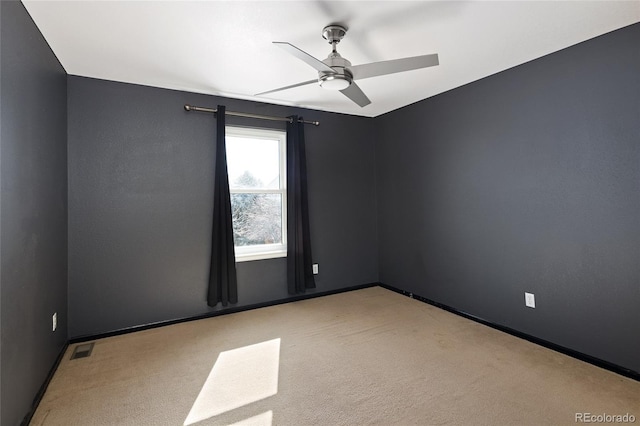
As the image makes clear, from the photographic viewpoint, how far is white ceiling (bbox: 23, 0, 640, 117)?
194 cm

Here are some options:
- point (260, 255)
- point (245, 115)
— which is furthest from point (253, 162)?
point (260, 255)

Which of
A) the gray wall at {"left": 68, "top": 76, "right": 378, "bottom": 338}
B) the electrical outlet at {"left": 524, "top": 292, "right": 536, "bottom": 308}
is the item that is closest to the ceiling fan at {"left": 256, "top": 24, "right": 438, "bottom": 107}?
the gray wall at {"left": 68, "top": 76, "right": 378, "bottom": 338}

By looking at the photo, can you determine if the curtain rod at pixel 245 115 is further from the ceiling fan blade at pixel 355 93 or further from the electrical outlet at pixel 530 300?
the electrical outlet at pixel 530 300

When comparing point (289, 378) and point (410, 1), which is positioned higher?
point (410, 1)

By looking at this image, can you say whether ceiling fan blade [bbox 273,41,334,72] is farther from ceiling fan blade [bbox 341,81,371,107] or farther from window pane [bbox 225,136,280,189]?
window pane [bbox 225,136,280,189]

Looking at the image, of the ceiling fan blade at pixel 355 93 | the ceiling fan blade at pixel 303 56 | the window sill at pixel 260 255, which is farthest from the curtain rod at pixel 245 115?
the ceiling fan blade at pixel 303 56

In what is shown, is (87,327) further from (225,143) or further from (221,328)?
(225,143)

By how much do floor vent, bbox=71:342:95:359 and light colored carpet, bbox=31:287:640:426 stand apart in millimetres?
63

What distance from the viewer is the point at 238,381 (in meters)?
2.22

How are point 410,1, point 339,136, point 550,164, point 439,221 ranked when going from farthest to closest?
point 339,136 < point 439,221 < point 550,164 < point 410,1

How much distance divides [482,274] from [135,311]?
347cm

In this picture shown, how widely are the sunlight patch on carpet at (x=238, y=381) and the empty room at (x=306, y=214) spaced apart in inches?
0.8

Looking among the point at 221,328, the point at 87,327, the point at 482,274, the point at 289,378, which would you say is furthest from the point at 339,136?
the point at 87,327

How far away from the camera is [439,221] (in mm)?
3676
